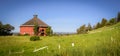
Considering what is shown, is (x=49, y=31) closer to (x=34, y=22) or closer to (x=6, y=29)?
(x=34, y=22)

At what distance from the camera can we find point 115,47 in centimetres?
675

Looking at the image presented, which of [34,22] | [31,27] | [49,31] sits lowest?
[49,31]

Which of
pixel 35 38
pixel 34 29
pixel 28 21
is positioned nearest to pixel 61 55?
pixel 35 38

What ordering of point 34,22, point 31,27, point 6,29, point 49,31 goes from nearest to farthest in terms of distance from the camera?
1. point 49,31
2. point 31,27
3. point 34,22
4. point 6,29

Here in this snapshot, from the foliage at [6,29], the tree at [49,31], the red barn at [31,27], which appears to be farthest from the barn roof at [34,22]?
the foliage at [6,29]

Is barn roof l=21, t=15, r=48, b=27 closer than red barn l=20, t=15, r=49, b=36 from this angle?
No

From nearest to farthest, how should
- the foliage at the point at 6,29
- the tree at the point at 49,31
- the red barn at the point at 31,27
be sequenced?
the tree at the point at 49,31
the red barn at the point at 31,27
the foliage at the point at 6,29

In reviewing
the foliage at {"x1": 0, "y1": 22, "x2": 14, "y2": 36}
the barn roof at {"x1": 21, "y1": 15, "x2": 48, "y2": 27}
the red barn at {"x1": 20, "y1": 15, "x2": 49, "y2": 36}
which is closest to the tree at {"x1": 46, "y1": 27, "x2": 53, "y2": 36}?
the red barn at {"x1": 20, "y1": 15, "x2": 49, "y2": 36}

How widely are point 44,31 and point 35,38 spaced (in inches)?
948

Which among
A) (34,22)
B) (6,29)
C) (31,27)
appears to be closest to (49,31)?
(31,27)

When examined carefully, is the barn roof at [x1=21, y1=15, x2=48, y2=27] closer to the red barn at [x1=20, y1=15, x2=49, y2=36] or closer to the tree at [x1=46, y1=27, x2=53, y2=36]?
the red barn at [x1=20, y1=15, x2=49, y2=36]

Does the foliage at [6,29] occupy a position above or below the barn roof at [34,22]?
below

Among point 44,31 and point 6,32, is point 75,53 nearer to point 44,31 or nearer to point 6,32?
point 44,31

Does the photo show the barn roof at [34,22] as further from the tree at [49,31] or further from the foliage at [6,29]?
the foliage at [6,29]
